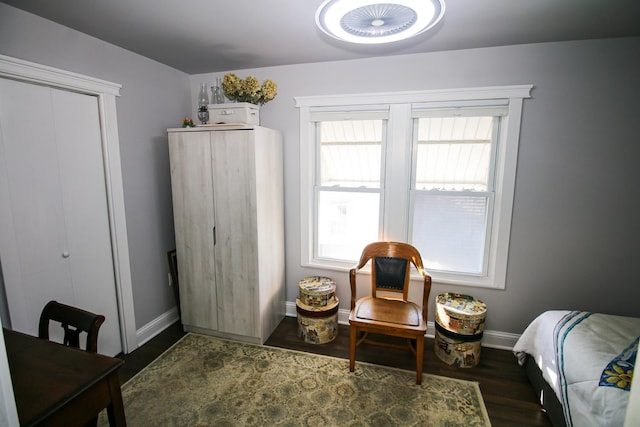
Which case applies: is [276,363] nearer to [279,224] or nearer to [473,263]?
[279,224]

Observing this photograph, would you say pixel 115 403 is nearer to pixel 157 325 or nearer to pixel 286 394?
pixel 286 394

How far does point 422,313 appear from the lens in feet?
7.98

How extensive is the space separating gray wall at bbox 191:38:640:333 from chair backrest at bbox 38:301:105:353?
250 cm

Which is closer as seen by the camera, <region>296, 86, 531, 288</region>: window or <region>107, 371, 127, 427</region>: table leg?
<region>107, 371, 127, 427</region>: table leg

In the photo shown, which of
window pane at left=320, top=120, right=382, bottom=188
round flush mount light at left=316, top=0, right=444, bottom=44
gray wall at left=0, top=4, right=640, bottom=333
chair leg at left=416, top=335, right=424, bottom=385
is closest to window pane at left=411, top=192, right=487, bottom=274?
gray wall at left=0, top=4, right=640, bottom=333

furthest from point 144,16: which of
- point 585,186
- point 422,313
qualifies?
point 585,186

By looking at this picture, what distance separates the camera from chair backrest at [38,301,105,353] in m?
1.51

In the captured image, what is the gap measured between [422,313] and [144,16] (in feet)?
9.08

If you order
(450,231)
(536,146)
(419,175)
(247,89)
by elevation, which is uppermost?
(247,89)

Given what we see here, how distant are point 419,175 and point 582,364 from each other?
171cm

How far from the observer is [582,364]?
5.59ft

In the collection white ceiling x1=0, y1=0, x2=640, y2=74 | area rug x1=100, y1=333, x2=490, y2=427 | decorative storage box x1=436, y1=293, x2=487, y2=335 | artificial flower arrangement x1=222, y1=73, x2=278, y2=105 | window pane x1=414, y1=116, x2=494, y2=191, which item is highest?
white ceiling x1=0, y1=0, x2=640, y2=74

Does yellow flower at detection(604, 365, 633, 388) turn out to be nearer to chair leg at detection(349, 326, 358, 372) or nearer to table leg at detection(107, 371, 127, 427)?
chair leg at detection(349, 326, 358, 372)

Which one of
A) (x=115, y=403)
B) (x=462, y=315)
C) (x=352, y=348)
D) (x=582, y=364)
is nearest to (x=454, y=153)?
(x=462, y=315)
